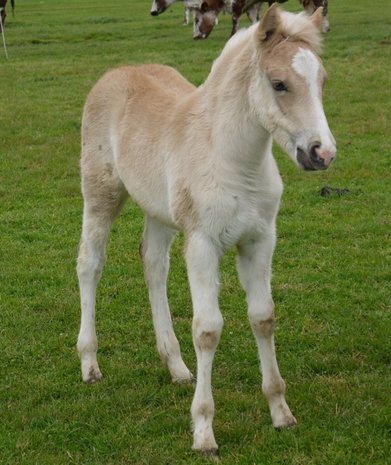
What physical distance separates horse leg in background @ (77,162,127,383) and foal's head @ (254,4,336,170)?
5.68 feet

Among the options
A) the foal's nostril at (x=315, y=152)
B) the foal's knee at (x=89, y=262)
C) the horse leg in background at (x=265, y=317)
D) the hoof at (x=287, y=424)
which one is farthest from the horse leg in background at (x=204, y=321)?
the foal's knee at (x=89, y=262)

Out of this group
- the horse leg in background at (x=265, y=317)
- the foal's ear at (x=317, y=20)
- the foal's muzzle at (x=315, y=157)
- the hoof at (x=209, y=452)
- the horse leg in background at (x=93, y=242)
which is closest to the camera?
the foal's muzzle at (x=315, y=157)

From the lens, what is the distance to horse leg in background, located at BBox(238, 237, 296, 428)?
482cm

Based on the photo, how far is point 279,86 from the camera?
4.14 metres

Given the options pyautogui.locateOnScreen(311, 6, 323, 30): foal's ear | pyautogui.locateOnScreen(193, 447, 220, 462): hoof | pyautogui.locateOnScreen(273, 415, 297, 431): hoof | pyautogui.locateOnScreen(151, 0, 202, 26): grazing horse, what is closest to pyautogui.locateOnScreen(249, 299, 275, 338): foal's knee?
pyautogui.locateOnScreen(273, 415, 297, 431): hoof

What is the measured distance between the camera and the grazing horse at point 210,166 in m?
4.15

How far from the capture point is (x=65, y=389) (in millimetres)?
5625

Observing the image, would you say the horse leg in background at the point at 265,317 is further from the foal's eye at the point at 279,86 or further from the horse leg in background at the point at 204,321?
the foal's eye at the point at 279,86

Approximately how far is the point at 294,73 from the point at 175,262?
4298 millimetres

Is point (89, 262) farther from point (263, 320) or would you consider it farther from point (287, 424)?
point (287, 424)

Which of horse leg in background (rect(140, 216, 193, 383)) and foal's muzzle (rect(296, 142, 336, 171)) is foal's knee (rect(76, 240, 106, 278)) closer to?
horse leg in background (rect(140, 216, 193, 383))

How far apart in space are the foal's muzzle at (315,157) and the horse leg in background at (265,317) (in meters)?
0.85

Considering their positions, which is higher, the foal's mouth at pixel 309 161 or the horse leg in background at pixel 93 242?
the foal's mouth at pixel 309 161

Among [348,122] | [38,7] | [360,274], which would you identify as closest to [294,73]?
[360,274]
